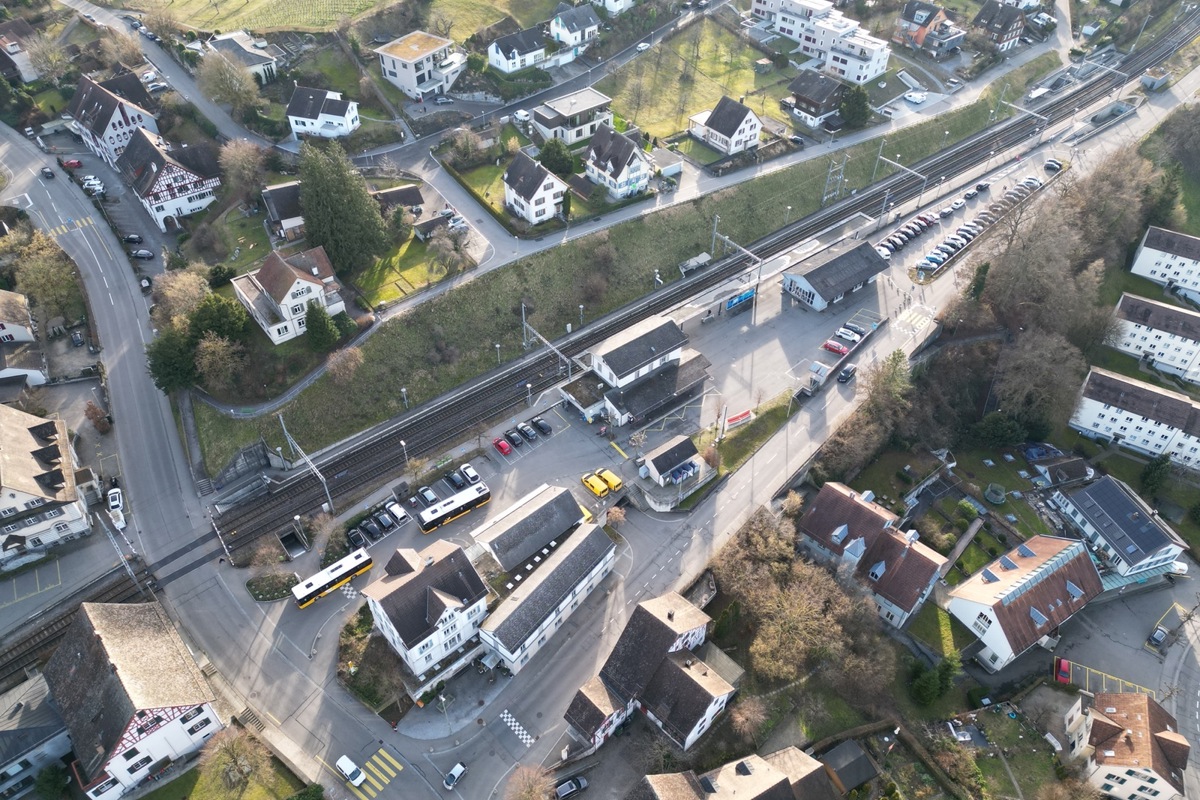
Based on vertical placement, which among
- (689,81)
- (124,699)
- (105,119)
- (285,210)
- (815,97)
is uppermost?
(815,97)

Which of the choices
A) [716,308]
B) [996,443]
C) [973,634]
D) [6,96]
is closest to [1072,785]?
[973,634]

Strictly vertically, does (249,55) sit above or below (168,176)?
above

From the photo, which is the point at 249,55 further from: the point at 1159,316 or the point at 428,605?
the point at 1159,316

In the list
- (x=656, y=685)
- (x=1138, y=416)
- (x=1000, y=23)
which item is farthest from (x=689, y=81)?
(x=656, y=685)

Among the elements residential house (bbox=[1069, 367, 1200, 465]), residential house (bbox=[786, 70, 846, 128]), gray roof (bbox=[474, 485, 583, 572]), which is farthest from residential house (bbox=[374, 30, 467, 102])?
residential house (bbox=[1069, 367, 1200, 465])

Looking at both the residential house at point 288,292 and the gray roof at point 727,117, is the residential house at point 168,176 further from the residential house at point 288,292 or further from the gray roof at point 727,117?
the gray roof at point 727,117

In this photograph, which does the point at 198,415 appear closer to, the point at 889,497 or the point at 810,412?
the point at 810,412
